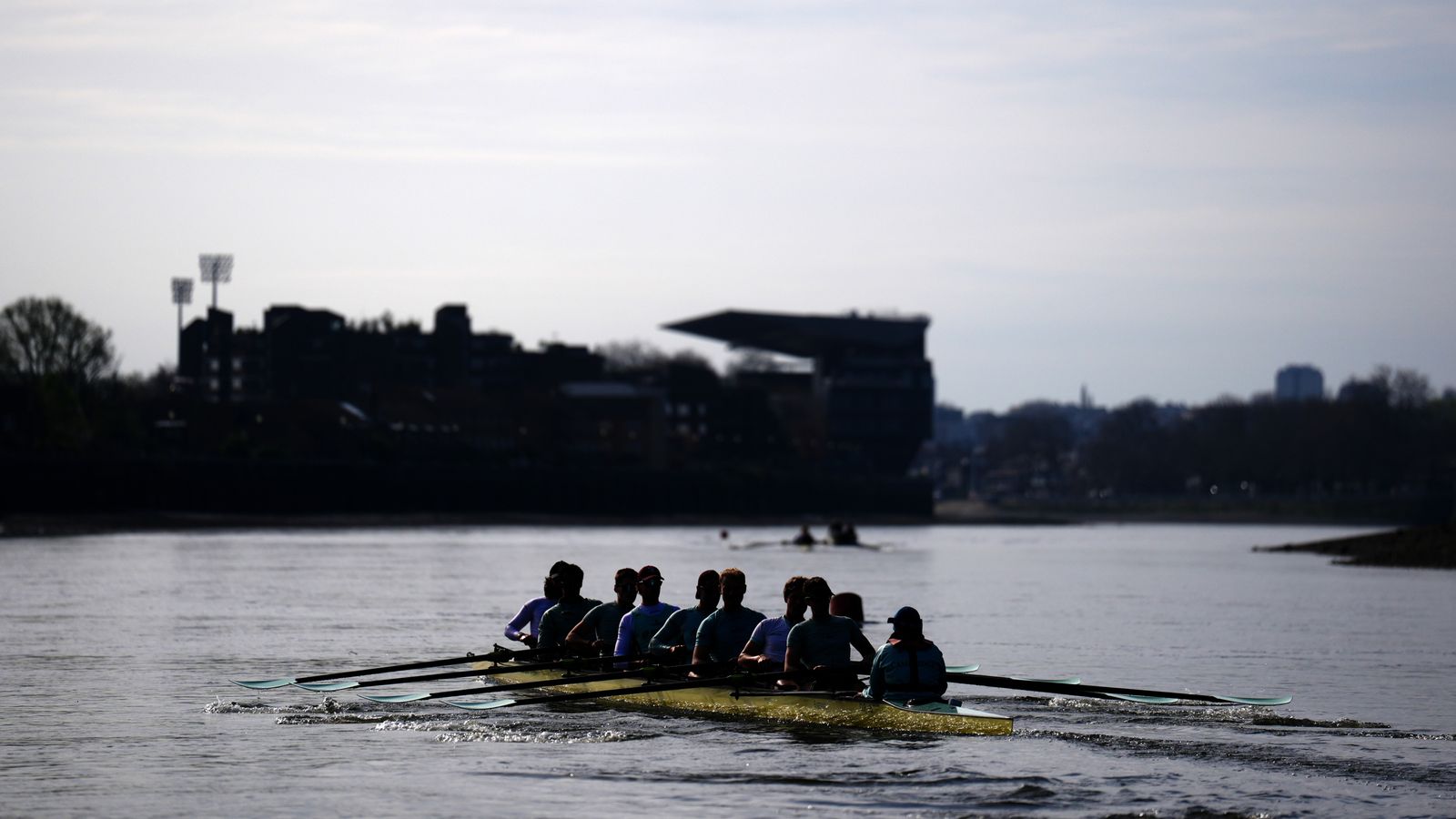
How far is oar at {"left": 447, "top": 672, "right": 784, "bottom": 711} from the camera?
2248 centimetres

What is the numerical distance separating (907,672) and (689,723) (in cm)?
347

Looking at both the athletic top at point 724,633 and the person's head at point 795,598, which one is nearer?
the person's head at point 795,598

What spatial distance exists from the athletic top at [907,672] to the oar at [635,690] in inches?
63.2

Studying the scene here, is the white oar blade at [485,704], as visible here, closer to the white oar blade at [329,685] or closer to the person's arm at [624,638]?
the person's arm at [624,638]

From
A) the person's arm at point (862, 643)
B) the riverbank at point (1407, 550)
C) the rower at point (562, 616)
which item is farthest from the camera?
the riverbank at point (1407, 550)

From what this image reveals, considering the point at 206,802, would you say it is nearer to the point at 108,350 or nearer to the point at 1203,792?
the point at 1203,792

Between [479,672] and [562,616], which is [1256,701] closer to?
[562,616]

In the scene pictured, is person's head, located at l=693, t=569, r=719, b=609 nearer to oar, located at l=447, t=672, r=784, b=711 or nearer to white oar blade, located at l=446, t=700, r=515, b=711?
oar, located at l=447, t=672, r=784, b=711

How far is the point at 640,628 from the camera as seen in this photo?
24.2 meters

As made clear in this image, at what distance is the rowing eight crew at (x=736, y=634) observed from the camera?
68.3ft

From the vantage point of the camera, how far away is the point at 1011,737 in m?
22.3

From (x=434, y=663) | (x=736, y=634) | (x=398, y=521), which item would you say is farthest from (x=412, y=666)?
(x=398, y=521)

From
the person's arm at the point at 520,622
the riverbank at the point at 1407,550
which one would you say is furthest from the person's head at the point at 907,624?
the riverbank at the point at 1407,550

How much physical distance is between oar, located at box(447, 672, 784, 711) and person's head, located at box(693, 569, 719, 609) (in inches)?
34.4
